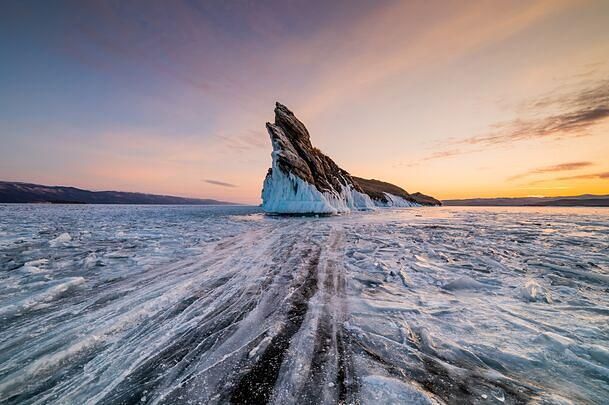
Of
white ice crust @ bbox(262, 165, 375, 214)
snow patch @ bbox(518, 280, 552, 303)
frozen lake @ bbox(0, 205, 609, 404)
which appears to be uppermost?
white ice crust @ bbox(262, 165, 375, 214)

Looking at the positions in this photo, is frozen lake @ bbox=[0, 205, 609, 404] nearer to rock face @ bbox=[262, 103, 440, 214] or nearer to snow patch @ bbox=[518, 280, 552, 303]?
snow patch @ bbox=[518, 280, 552, 303]

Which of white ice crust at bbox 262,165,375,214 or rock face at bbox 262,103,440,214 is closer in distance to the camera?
white ice crust at bbox 262,165,375,214

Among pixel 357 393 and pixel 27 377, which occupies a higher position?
pixel 357 393

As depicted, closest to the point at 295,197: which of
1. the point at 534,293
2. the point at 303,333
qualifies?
the point at 534,293

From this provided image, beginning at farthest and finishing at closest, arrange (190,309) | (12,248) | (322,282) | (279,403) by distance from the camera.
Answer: (12,248)
(322,282)
(190,309)
(279,403)

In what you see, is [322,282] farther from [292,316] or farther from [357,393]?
[357,393]

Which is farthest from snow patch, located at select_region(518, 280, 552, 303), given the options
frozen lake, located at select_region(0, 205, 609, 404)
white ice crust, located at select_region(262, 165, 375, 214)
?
white ice crust, located at select_region(262, 165, 375, 214)

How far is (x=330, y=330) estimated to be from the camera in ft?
9.58

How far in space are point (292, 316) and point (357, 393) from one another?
1.52 m

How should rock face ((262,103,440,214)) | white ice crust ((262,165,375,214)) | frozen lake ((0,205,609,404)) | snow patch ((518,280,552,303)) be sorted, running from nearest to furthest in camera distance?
frozen lake ((0,205,609,404))
snow patch ((518,280,552,303))
white ice crust ((262,165,375,214))
rock face ((262,103,440,214))

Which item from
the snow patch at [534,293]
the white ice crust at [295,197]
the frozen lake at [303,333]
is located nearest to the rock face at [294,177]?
the white ice crust at [295,197]

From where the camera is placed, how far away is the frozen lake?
1.98 m

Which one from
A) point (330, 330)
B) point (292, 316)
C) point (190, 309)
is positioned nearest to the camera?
point (330, 330)

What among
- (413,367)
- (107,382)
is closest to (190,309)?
(107,382)
